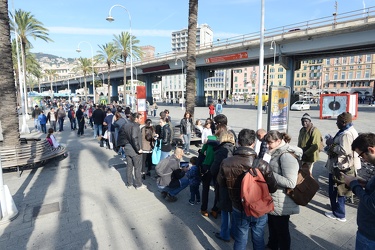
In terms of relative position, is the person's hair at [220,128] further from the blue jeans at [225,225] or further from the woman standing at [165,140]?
the woman standing at [165,140]

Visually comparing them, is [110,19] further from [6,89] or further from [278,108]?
[278,108]

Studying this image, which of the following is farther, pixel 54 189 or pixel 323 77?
pixel 323 77

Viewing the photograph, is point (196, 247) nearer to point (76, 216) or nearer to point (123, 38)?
point (76, 216)

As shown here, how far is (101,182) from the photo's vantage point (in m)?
6.70

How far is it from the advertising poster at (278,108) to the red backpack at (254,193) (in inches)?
166

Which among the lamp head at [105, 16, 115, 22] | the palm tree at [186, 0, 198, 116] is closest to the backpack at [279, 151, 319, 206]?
the palm tree at [186, 0, 198, 116]

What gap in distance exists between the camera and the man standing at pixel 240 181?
2.88 metres

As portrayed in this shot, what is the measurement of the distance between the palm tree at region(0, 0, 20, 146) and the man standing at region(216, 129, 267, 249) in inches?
317

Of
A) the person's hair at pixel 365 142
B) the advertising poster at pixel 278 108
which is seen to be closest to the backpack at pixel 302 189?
the person's hair at pixel 365 142

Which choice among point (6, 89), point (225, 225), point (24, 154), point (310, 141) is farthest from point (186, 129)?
point (6, 89)

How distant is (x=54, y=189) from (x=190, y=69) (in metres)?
7.87

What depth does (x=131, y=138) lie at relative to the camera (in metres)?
5.92

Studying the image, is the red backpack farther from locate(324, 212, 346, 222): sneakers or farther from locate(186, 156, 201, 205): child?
locate(324, 212, 346, 222): sneakers

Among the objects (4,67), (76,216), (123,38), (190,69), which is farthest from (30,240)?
(123,38)
